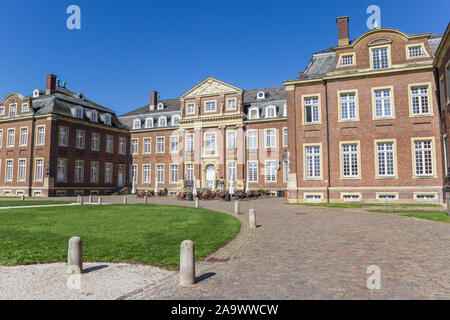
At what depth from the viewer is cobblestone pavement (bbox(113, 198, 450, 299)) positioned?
14.7 feet

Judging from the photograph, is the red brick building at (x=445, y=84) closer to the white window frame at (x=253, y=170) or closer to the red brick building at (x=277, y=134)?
the red brick building at (x=277, y=134)

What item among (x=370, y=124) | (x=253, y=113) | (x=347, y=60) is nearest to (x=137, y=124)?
(x=253, y=113)

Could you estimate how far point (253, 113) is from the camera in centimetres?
3725

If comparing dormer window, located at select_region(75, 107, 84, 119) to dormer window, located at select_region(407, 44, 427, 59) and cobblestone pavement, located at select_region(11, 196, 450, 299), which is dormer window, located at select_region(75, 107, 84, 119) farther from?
dormer window, located at select_region(407, 44, 427, 59)

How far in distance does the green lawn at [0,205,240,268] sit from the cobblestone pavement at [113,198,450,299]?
33.6 inches

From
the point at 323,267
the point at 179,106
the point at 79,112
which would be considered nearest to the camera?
the point at 323,267

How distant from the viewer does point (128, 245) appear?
7691 millimetres

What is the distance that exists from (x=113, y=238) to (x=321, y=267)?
549 cm

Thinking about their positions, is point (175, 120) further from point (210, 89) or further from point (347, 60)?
point (347, 60)

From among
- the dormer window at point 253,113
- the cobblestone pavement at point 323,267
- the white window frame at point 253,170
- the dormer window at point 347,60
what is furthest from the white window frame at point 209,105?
the cobblestone pavement at point 323,267

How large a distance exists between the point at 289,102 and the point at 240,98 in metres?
13.5

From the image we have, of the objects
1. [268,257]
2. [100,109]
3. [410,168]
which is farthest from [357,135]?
[100,109]

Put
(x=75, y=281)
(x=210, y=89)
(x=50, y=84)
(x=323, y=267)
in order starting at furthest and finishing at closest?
(x=210, y=89)
(x=50, y=84)
(x=323, y=267)
(x=75, y=281)
